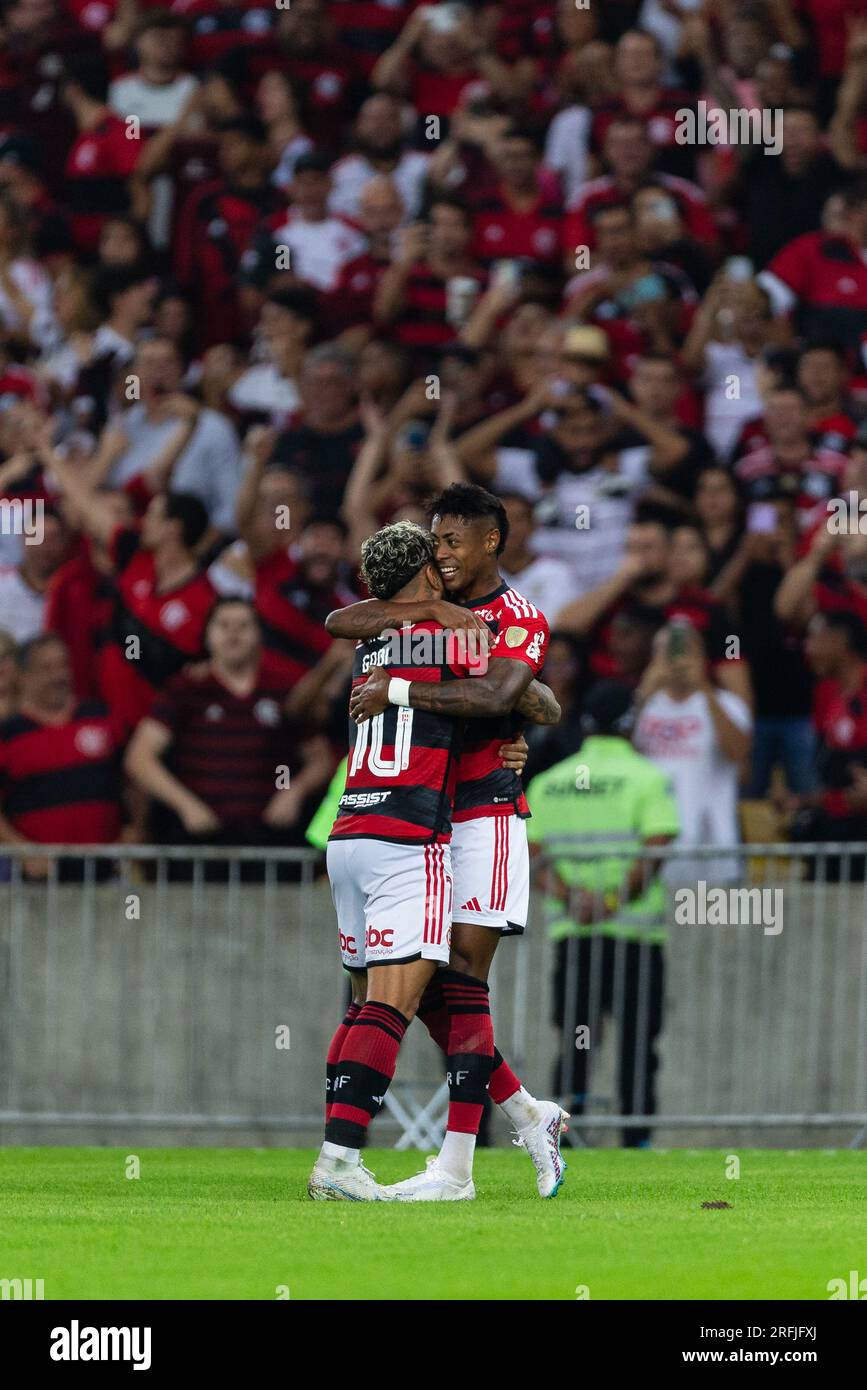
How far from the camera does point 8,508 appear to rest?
16.5 meters

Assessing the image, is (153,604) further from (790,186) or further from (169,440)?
(790,186)

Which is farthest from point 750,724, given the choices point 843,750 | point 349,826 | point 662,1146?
point 349,826

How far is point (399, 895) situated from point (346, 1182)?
97cm

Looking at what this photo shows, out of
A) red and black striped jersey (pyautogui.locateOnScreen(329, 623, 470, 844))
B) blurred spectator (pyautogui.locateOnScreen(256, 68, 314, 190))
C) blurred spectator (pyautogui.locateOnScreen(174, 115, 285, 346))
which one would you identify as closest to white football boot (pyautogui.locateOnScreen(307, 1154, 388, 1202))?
red and black striped jersey (pyautogui.locateOnScreen(329, 623, 470, 844))

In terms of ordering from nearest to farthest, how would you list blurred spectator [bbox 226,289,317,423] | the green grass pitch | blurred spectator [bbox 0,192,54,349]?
the green grass pitch < blurred spectator [bbox 226,289,317,423] < blurred spectator [bbox 0,192,54,349]

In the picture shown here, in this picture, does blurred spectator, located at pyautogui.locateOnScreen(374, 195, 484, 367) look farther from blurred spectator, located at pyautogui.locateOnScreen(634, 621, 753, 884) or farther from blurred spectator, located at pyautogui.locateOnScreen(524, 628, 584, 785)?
blurred spectator, located at pyautogui.locateOnScreen(634, 621, 753, 884)

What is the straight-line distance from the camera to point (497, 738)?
29.6 feet

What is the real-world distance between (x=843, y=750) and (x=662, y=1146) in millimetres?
2426

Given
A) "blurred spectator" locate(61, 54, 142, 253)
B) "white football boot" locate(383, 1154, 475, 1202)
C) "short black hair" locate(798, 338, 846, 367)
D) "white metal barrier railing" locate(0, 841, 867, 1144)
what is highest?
"blurred spectator" locate(61, 54, 142, 253)

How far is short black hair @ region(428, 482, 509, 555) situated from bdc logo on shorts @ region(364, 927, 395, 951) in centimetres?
149

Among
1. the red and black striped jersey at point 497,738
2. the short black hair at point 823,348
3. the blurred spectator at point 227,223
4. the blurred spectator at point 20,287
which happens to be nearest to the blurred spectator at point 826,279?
the short black hair at point 823,348

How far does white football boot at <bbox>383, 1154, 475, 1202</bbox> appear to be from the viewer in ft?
28.1
